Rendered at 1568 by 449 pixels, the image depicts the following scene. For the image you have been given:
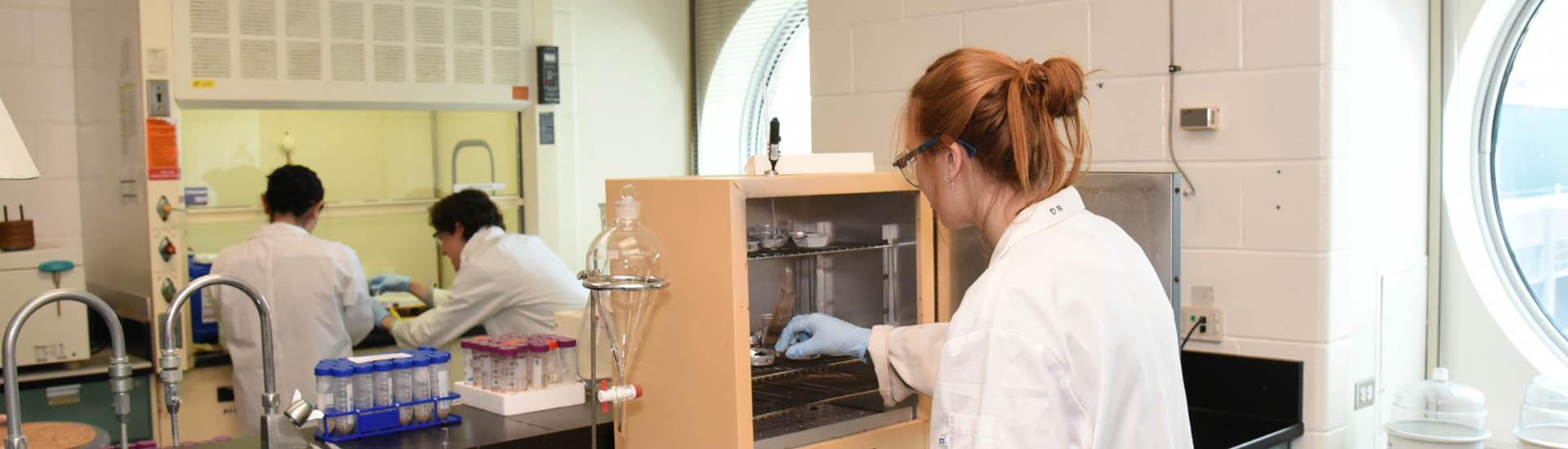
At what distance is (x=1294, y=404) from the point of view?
96.3 inches

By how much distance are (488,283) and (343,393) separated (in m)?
1.65

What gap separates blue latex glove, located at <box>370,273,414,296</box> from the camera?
438 cm

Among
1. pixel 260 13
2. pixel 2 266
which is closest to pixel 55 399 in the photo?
pixel 2 266

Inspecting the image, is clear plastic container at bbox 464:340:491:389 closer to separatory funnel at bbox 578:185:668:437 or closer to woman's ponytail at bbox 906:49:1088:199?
separatory funnel at bbox 578:185:668:437

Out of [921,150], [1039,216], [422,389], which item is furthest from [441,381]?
[1039,216]

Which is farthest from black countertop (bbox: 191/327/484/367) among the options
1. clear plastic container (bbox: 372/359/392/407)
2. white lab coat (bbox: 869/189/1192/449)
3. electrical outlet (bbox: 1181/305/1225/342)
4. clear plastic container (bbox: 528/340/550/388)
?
white lab coat (bbox: 869/189/1192/449)

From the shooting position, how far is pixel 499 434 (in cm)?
221

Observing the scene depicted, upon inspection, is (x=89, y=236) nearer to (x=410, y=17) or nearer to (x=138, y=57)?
(x=138, y=57)

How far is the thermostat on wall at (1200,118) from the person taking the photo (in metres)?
2.46

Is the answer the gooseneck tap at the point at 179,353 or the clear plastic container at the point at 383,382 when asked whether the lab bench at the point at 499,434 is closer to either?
the clear plastic container at the point at 383,382

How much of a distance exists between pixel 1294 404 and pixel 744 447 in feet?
4.20

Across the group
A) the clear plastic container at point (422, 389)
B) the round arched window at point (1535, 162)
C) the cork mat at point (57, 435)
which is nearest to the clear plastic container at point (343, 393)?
the clear plastic container at point (422, 389)

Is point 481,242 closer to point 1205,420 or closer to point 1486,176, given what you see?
point 1205,420

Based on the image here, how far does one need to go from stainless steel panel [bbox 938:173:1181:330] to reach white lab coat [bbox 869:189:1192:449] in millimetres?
940
